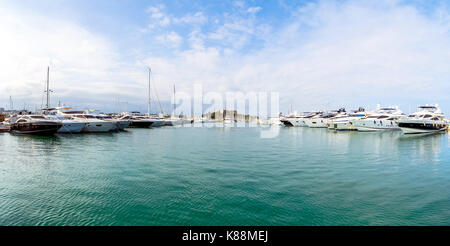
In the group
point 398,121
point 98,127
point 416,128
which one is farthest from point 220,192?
point 416,128

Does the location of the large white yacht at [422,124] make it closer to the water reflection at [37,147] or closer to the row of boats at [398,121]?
the row of boats at [398,121]

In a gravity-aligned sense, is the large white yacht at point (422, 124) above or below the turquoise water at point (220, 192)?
above

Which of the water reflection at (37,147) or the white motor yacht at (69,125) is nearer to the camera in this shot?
the water reflection at (37,147)

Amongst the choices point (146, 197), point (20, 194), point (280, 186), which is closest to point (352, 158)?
point (280, 186)

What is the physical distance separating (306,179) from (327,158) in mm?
6380

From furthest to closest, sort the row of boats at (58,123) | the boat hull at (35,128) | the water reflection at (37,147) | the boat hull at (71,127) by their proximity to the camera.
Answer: the boat hull at (71,127)
the row of boats at (58,123)
the boat hull at (35,128)
the water reflection at (37,147)

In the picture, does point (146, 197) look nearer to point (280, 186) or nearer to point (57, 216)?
point (57, 216)

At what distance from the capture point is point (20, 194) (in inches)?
316

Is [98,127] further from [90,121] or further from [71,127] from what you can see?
[71,127]

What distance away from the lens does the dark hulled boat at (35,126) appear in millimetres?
27875

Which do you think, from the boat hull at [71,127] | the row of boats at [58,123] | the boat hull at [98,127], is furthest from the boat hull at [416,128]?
the boat hull at [71,127]

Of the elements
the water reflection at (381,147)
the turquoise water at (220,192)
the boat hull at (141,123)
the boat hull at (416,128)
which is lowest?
the turquoise water at (220,192)

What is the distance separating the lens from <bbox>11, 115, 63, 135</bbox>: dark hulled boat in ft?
91.5
